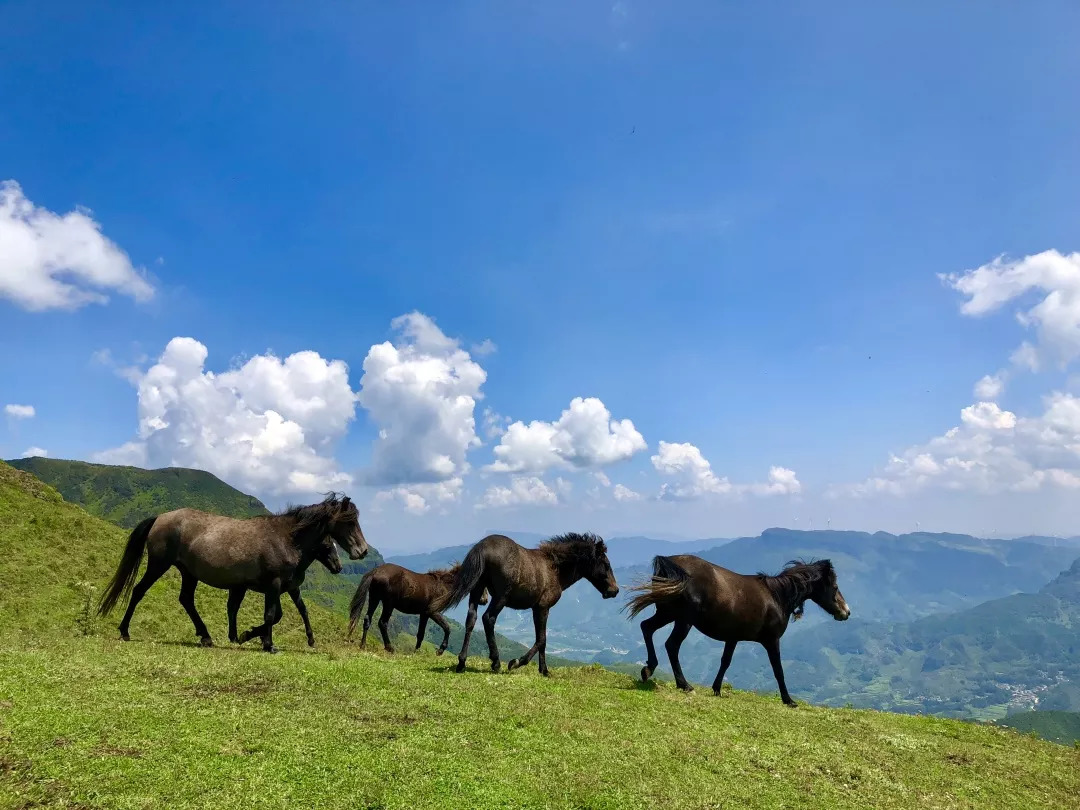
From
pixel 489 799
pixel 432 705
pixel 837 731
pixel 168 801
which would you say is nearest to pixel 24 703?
pixel 168 801

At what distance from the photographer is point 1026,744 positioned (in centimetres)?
1481

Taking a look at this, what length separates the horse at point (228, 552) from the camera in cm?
1484

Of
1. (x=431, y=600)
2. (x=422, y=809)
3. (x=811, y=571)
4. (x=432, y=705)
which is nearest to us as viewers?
(x=422, y=809)

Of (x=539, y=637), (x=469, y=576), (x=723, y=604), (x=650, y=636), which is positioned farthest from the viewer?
(x=650, y=636)

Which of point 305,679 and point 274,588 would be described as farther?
point 274,588

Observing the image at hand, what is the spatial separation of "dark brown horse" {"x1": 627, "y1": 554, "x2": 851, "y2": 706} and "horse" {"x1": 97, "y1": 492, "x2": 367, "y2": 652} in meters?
8.17

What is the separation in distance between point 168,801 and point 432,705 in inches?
187

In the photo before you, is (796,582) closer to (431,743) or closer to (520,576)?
(520,576)

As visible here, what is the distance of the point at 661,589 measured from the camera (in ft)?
50.6

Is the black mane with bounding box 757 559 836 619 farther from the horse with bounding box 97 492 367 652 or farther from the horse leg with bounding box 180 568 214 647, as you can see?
the horse leg with bounding box 180 568 214 647

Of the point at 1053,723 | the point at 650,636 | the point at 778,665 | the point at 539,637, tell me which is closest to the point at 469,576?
the point at 539,637

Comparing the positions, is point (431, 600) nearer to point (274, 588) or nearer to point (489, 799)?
point (274, 588)

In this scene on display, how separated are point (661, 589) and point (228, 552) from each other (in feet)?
36.1

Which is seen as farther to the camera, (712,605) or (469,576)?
(712,605)
